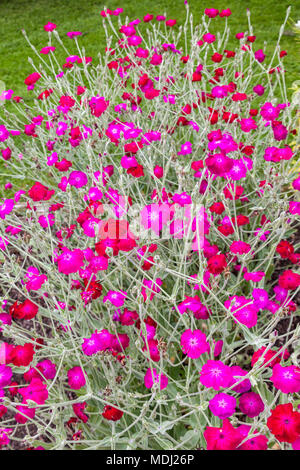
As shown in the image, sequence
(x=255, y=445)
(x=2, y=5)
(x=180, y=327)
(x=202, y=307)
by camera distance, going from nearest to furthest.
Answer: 1. (x=255, y=445)
2. (x=202, y=307)
3. (x=180, y=327)
4. (x=2, y=5)

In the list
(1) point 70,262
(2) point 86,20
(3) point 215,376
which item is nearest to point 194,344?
(3) point 215,376

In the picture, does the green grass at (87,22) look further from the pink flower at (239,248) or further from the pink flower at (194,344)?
the pink flower at (194,344)

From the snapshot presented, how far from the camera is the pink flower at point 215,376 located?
1.33 meters

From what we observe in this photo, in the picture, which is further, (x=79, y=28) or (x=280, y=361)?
(x=79, y=28)

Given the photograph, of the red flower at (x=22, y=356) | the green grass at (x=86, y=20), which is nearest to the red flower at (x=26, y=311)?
the red flower at (x=22, y=356)

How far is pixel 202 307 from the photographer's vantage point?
165cm

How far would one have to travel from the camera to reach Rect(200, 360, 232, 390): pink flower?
1327 millimetres

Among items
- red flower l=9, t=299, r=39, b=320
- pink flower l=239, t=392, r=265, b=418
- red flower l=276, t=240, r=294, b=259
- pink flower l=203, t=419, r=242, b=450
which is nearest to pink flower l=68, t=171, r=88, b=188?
red flower l=9, t=299, r=39, b=320

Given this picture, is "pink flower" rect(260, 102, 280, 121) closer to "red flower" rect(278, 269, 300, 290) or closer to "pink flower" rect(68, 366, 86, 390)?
"red flower" rect(278, 269, 300, 290)

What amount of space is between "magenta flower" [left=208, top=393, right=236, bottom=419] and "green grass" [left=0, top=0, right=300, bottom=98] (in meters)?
4.30

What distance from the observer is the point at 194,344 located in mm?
1452
